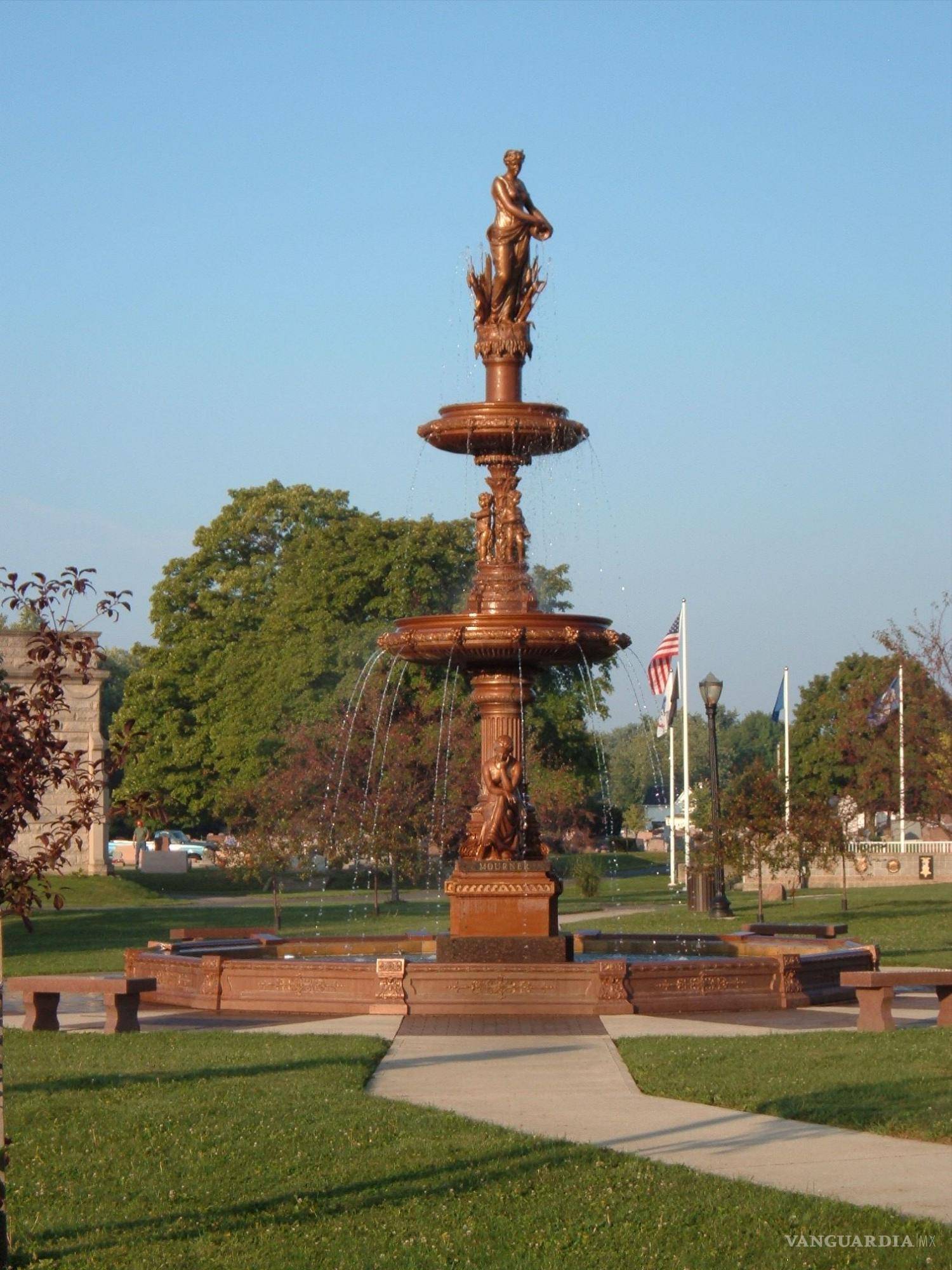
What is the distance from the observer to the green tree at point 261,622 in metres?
58.4

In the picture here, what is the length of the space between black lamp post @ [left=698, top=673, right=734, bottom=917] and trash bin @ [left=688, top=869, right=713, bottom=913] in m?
1.50

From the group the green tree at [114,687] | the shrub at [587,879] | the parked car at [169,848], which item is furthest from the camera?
the green tree at [114,687]

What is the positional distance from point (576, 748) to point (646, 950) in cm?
3403

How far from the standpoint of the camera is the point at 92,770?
977 centimetres

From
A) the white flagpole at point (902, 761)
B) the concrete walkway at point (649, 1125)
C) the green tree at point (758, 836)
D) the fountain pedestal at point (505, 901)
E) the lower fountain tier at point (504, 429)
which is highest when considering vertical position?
the lower fountain tier at point (504, 429)

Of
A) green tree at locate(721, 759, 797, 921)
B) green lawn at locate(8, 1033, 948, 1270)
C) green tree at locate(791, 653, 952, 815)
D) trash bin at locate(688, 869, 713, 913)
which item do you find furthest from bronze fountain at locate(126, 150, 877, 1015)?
green tree at locate(791, 653, 952, 815)

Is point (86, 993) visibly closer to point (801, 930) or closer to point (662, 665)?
point (801, 930)

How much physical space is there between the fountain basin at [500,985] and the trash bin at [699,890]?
1651 centimetres

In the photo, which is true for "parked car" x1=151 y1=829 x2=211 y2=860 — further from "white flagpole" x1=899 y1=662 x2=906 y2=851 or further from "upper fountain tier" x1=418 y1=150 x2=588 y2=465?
"upper fountain tier" x1=418 y1=150 x2=588 y2=465

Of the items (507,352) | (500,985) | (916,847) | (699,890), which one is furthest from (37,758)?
(916,847)

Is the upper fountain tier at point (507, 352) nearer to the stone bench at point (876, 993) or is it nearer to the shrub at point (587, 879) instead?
the stone bench at point (876, 993)

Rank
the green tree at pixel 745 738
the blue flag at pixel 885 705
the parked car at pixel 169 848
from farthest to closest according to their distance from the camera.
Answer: the green tree at pixel 745 738, the parked car at pixel 169 848, the blue flag at pixel 885 705

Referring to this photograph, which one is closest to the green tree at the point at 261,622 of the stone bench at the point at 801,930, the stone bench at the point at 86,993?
the stone bench at the point at 801,930

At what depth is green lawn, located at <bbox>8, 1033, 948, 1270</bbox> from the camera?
8.05 meters
